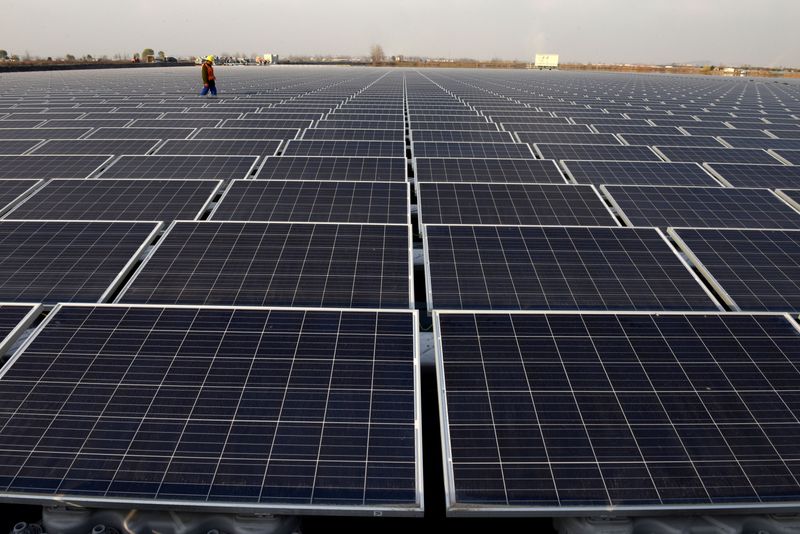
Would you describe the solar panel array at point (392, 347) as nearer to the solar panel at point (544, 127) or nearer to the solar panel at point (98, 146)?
the solar panel at point (98, 146)

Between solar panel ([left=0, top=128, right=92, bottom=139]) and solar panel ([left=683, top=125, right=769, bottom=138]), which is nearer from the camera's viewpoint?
solar panel ([left=0, top=128, right=92, bottom=139])

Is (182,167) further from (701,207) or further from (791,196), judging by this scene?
(791,196)

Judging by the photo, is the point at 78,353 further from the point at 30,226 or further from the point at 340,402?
the point at 30,226

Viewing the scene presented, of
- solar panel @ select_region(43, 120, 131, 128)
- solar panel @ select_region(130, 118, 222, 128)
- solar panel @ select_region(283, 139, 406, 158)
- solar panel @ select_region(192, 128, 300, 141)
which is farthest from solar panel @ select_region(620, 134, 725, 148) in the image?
solar panel @ select_region(43, 120, 131, 128)

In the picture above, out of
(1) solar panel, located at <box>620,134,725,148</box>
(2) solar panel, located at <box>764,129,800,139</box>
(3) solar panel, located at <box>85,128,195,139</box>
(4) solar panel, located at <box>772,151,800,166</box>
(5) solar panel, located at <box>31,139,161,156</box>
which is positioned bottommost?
(4) solar panel, located at <box>772,151,800,166</box>

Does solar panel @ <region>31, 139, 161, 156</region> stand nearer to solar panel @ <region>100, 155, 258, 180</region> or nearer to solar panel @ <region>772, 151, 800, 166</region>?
solar panel @ <region>100, 155, 258, 180</region>

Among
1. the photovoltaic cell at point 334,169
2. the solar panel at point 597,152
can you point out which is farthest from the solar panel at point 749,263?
the photovoltaic cell at point 334,169
